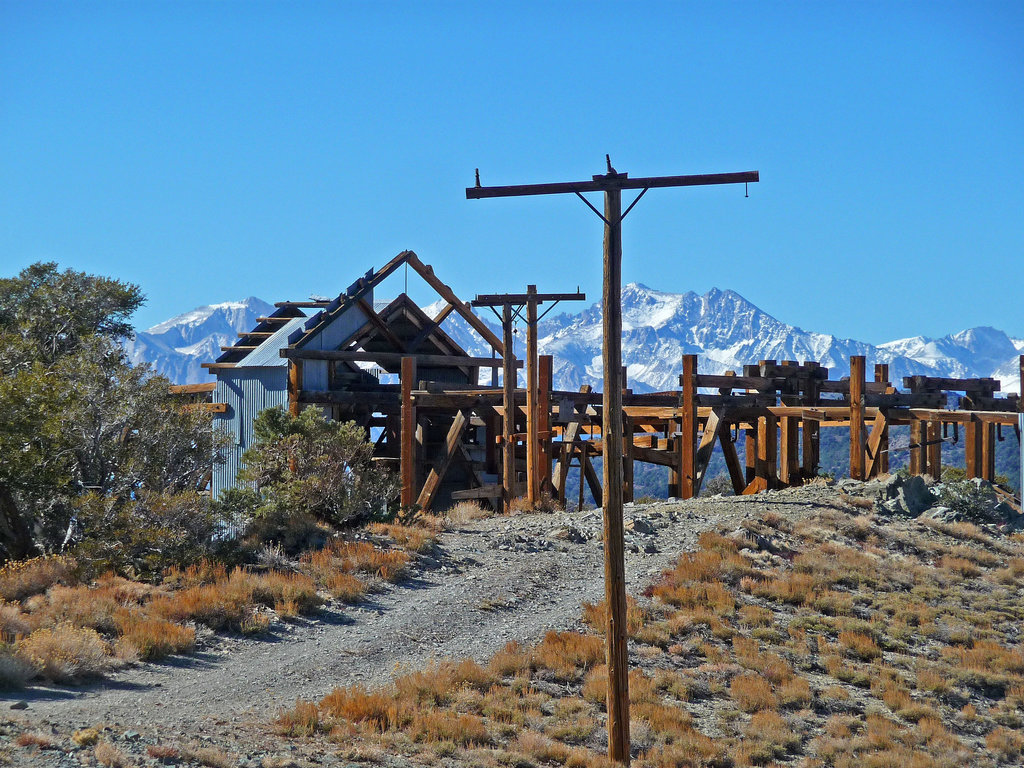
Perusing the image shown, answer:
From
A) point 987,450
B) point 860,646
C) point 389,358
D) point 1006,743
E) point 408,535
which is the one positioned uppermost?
point 389,358

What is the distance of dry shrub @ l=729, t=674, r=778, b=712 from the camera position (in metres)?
12.4

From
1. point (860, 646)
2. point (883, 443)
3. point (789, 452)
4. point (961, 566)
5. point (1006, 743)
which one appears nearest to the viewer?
point (1006, 743)

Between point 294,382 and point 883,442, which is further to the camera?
point 294,382

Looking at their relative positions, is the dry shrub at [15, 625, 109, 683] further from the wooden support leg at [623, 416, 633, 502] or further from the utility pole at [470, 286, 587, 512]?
the wooden support leg at [623, 416, 633, 502]

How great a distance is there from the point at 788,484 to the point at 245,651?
17.7 metres

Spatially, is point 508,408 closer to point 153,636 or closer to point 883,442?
point 883,442

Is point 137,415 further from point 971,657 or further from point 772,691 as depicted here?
point 971,657

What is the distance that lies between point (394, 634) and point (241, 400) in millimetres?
17353

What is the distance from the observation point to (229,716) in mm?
10359

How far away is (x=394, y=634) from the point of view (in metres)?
13.7

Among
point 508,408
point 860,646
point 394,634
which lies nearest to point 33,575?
point 394,634

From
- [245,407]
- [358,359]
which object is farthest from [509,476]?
[245,407]

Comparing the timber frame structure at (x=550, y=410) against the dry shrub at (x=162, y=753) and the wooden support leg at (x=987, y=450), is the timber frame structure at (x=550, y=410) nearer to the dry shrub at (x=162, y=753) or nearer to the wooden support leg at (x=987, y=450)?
the wooden support leg at (x=987, y=450)

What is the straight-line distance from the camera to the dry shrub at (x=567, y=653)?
12.8m
